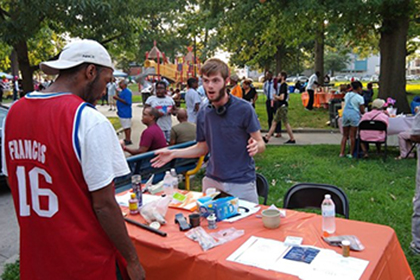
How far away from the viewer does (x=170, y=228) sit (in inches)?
113

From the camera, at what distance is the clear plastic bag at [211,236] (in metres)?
2.52

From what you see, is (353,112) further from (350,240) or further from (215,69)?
(350,240)

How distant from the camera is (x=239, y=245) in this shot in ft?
8.27

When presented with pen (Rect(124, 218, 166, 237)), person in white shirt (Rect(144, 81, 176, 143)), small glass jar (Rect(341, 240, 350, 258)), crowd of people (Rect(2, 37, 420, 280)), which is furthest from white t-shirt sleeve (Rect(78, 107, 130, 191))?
person in white shirt (Rect(144, 81, 176, 143))

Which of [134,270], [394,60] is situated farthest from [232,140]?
[394,60]

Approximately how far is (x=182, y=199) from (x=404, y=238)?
109 inches

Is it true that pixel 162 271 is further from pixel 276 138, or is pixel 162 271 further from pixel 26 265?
pixel 276 138

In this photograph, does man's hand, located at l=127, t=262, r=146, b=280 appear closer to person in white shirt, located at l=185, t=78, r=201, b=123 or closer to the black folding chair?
person in white shirt, located at l=185, t=78, r=201, b=123

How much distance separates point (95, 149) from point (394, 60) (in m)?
13.9

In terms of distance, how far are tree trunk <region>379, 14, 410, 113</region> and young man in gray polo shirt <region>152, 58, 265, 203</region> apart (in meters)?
11.8

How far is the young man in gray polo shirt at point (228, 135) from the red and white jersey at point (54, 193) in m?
1.55

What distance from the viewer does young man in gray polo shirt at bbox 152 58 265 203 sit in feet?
10.4

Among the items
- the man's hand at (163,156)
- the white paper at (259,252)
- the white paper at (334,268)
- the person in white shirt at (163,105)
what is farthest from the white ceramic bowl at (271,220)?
the person in white shirt at (163,105)

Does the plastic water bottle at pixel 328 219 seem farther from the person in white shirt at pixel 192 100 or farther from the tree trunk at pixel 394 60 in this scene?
Result: the tree trunk at pixel 394 60
